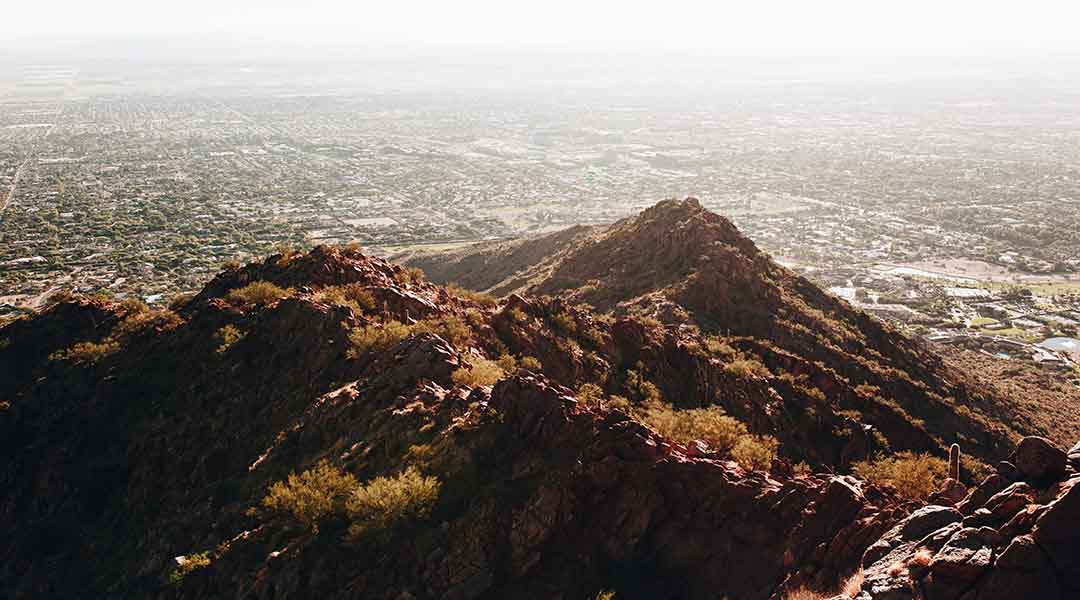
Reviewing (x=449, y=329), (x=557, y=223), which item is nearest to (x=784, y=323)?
(x=449, y=329)

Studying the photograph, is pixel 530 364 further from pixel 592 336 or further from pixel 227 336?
pixel 227 336

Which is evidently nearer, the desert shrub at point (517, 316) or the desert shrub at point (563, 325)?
the desert shrub at point (517, 316)

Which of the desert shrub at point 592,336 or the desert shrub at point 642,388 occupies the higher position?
the desert shrub at point 592,336

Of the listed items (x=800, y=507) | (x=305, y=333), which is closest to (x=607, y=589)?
(x=800, y=507)

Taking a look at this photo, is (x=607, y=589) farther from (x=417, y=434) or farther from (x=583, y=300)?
(x=583, y=300)

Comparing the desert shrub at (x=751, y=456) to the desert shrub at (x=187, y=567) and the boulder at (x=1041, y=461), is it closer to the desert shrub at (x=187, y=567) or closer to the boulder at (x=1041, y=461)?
the boulder at (x=1041, y=461)

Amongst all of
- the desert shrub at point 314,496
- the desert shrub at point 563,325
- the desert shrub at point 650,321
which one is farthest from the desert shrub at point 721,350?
the desert shrub at point 314,496
